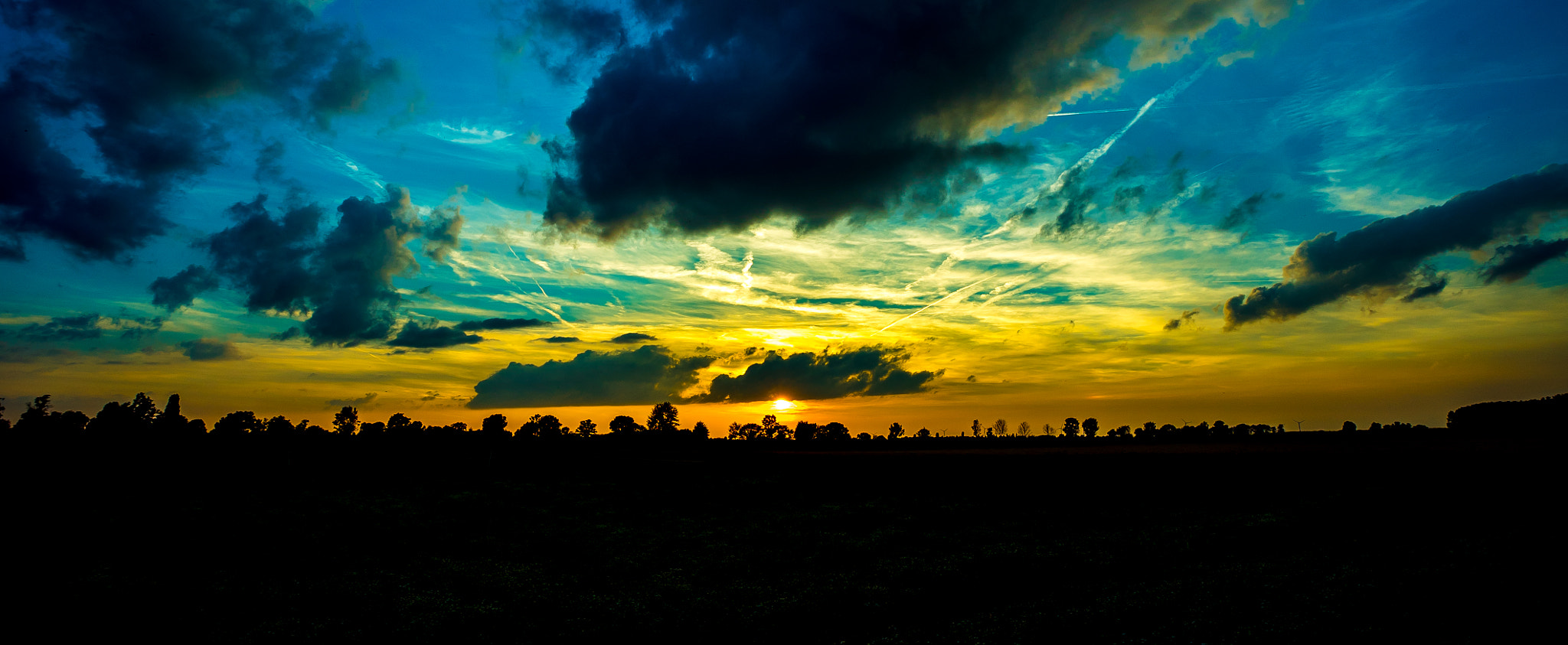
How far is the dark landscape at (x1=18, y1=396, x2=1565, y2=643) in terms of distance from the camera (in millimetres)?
28094

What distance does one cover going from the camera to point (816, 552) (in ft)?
157

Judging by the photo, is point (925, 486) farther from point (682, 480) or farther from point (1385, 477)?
point (1385, 477)

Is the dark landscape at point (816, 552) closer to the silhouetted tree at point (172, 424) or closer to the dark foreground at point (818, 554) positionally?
the dark foreground at point (818, 554)

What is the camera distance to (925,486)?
7688 centimetres

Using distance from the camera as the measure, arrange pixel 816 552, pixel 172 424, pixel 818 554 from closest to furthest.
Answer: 1. pixel 818 554
2. pixel 816 552
3. pixel 172 424

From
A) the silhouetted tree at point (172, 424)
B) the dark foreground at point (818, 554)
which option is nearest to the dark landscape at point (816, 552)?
the dark foreground at point (818, 554)

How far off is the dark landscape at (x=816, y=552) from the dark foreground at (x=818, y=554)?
0.86ft

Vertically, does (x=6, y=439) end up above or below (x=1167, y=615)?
above

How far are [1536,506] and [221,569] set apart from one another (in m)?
88.3

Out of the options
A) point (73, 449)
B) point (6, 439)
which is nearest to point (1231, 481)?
point (73, 449)

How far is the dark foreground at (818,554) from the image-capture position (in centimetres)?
2789

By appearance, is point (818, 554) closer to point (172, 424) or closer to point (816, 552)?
point (816, 552)

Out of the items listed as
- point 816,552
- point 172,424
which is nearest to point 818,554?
point 816,552

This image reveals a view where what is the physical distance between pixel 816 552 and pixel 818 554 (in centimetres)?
71
